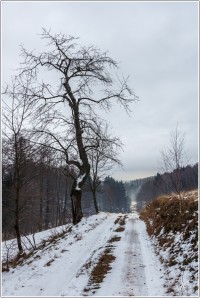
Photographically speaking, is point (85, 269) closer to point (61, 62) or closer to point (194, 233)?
point (194, 233)

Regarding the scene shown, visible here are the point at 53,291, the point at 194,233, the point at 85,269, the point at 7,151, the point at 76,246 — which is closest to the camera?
the point at 53,291

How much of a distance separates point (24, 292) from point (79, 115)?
46.3 feet

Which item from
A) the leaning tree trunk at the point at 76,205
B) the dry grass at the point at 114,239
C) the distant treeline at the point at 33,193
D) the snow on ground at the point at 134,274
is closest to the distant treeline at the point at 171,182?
the dry grass at the point at 114,239

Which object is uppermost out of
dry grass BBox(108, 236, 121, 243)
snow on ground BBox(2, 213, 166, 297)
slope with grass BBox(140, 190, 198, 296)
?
slope with grass BBox(140, 190, 198, 296)

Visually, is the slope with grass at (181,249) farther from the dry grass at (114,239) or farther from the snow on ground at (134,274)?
the dry grass at (114,239)

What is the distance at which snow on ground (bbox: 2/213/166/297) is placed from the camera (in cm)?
796

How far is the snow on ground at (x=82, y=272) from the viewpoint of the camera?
796 cm

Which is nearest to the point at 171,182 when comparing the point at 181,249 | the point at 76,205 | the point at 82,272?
the point at 76,205

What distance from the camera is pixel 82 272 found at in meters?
9.47

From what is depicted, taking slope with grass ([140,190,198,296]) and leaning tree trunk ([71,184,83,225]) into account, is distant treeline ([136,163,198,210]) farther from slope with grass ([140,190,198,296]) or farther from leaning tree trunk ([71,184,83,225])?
leaning tree trunk ([71,184,83,225])

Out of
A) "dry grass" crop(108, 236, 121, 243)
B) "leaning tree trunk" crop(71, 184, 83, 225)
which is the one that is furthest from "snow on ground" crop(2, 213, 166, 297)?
"leaning tree trunk" crop(71, 184, 83, 225)

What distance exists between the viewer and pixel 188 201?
51.1ft

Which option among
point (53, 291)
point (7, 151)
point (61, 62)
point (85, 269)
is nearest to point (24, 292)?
point (53, 291)

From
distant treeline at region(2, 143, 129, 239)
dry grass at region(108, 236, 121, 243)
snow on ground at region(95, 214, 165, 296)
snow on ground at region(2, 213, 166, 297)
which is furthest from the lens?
distant treeline at region(2, 143, 129, 239)
